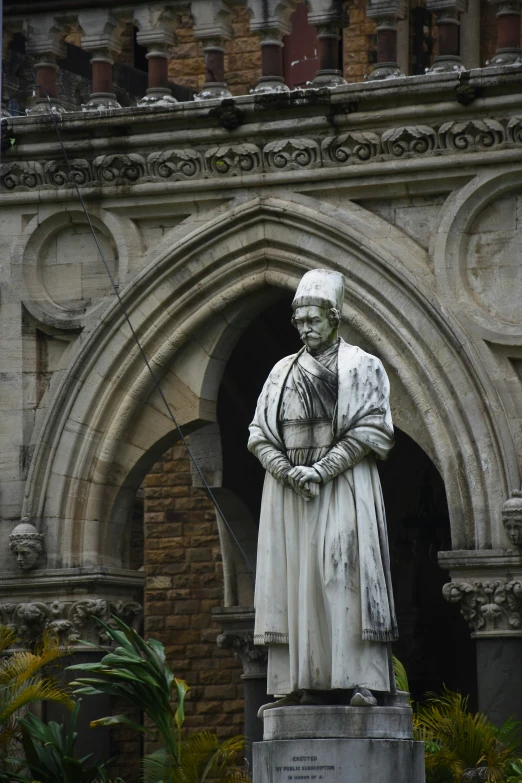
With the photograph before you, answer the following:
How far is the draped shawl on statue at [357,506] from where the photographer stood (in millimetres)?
12383

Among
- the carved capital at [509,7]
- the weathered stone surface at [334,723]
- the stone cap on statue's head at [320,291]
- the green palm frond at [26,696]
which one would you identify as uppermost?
the carved capital at [509,7]

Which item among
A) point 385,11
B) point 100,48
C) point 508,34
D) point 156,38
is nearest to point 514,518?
point 508,34

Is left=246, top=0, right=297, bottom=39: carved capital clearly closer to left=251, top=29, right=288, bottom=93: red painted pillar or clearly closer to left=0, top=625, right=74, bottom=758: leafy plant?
left=251, top=29, right=288, bottom=93: red painted pillar

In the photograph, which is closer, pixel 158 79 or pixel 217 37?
pixel 217 37

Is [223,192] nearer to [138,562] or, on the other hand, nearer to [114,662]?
[114,662]

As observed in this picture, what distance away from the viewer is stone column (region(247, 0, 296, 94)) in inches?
740

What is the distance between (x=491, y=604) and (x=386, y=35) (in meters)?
4.25

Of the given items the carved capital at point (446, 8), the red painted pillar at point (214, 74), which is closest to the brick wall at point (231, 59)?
the red painted pillar at point (214, 74)

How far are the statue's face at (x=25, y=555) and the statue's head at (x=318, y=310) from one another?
6374 millimetres

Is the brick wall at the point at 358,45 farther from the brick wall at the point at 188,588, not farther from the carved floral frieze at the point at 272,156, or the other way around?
the carved floral frieze at the point at 272,156

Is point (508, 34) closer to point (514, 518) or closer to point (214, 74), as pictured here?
point (214, 74)

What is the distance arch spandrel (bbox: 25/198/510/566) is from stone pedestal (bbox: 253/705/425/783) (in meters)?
6.22

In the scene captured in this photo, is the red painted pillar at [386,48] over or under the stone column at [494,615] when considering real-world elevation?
over

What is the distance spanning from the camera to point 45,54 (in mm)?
19484
